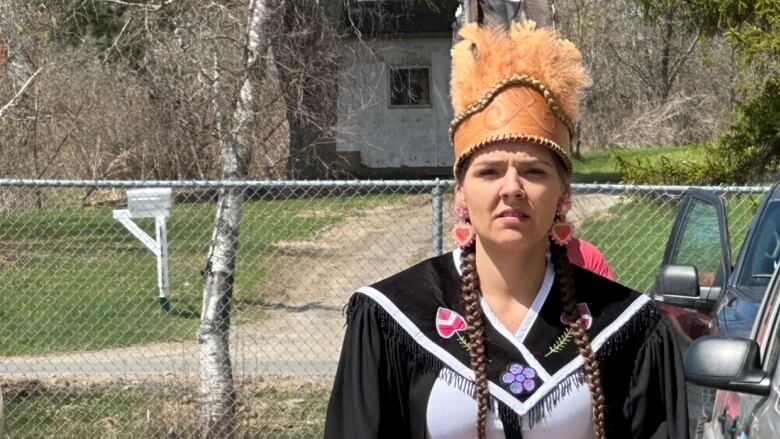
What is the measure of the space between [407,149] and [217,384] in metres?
18.1

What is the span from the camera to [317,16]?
854cm

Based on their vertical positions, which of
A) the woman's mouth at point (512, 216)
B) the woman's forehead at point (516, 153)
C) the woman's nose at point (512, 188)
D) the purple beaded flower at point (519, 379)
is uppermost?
the woman's forehead at point (516, 153)

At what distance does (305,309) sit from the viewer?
11227 mm

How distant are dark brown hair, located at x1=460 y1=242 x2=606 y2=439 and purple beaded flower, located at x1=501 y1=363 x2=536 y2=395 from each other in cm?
Result: 5

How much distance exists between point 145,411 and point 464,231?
5.63 m

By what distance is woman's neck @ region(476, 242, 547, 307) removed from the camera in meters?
2.78

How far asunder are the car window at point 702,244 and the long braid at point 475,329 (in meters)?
3.33

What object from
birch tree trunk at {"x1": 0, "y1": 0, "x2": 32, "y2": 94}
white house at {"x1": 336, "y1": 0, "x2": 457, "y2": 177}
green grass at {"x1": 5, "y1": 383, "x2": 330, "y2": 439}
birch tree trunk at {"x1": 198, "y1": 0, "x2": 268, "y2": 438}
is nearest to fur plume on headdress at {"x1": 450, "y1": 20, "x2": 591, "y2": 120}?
birch tree trunk at {"x1": 198, "y1": 0, "x2": 268, "y2": 438}

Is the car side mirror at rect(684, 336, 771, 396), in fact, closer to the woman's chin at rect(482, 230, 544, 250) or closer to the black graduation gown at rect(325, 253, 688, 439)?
the black graduation gown at rect(325, 253, 688, 439)

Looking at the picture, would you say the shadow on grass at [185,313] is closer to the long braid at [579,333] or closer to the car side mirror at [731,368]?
the car side mirror at [731,368]

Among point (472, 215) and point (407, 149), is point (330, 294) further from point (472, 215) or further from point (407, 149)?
point (407, 149)

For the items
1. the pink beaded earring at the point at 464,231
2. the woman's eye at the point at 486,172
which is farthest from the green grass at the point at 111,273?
the woman's eye at the point at 486,172

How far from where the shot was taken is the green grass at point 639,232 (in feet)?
35.6

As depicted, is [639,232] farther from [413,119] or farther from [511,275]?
[413,119]
